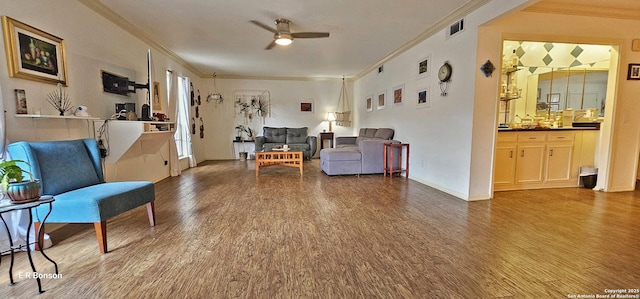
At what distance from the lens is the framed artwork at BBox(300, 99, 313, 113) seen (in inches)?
307

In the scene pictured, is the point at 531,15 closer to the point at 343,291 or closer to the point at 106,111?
the point at 343,291

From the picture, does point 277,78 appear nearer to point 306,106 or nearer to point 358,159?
point 306,106

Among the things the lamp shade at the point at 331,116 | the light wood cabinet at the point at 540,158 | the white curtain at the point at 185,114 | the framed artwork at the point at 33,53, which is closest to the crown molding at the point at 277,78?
the lamp shade at the point at 331,116

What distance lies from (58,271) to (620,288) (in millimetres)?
3408

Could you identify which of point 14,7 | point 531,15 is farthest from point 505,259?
point 14,7

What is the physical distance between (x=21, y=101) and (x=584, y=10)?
5855 millimetres

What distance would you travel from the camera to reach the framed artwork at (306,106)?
781cm

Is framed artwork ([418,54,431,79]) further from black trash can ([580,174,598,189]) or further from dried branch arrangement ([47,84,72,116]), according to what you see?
dried branch arrangement ([47,84,72,116])

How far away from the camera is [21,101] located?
212cm

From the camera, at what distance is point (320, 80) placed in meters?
7.81

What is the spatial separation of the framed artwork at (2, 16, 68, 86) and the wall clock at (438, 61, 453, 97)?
4.30 meters

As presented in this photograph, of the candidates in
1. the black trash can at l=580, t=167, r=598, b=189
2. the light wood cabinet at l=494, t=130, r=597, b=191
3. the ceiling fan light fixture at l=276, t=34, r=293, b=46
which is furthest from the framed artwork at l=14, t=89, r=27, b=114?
the black trash can at l=580, t=167, r=598, b=189

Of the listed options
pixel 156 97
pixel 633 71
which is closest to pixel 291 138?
pixel 156 97

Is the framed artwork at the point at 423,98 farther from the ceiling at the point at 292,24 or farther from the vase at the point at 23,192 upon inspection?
the vase at the point at 23,192
